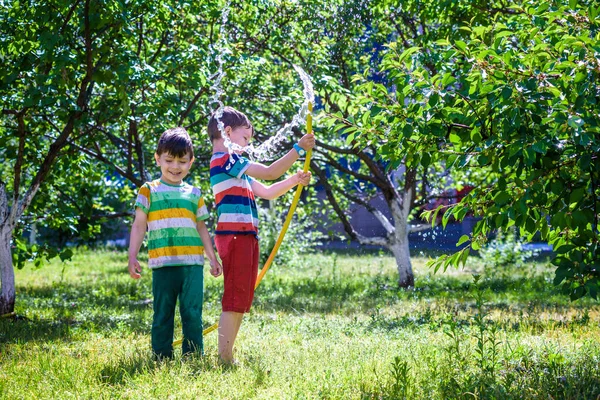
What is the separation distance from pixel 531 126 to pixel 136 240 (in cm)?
254

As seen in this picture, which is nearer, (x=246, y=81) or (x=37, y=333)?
(x=37, y=333)

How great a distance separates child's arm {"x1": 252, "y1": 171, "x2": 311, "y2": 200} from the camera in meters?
4.24

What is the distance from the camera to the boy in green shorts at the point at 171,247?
14.4ft

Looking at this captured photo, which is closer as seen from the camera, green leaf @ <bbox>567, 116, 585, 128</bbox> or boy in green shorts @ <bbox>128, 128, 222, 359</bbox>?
green leaf @ <bbox>567, 116, 585, 128</bbox>

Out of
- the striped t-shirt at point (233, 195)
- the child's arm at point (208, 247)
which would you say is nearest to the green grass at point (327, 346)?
the child's arm at point (208, 247)

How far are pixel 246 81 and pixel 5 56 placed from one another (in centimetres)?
306

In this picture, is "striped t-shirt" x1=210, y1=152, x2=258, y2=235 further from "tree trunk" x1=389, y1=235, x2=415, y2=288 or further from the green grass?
"tree trunk" x1=389, y1=235, x2=415, y2=288

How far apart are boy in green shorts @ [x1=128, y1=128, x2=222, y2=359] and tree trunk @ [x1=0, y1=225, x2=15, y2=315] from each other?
2638 mm

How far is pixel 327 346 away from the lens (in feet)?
16.5

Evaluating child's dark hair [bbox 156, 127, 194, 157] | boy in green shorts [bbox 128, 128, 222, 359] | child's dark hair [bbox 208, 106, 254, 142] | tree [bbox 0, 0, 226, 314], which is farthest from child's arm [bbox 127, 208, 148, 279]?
tree [bbox 0, 0, 226, 314]

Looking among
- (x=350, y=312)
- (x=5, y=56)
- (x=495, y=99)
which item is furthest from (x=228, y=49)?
(x=495, y=99)

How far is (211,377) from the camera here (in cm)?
384

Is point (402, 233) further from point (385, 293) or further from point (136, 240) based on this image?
point (136, 240)

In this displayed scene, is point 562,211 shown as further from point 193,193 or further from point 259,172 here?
point 193,193
